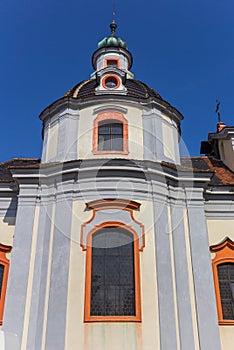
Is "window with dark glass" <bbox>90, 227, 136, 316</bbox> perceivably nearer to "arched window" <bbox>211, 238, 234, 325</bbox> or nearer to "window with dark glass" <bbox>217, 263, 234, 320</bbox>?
"arched window" <bbox>211, 238, 234, 325</bbox>

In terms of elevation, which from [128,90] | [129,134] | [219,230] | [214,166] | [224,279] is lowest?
[224,279]

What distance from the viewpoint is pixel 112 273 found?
36.5ft

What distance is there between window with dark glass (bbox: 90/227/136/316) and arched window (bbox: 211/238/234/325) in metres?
2.85

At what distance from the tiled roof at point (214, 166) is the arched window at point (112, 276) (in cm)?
540

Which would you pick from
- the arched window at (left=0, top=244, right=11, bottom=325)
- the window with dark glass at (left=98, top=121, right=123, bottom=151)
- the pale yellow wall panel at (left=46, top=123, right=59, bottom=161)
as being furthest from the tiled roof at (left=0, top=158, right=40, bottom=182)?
the window with dark glass at (left=98, top=121, right=123, bottom=151)

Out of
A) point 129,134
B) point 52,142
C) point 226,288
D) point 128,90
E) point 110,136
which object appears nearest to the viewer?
point 226,288

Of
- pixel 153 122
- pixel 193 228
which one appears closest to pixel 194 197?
pixel 193 228

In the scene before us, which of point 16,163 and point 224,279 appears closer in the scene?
point 224,279

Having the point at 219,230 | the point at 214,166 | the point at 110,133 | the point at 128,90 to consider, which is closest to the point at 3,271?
the point at 110,133

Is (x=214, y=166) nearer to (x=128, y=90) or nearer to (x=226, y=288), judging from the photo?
(x=128, y=90)

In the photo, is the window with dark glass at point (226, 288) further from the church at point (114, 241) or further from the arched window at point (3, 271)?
the arched window at point (3, 271)

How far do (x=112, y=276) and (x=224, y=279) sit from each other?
373 centimetres

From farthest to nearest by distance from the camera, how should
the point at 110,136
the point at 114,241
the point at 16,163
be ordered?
the point at 16,163 < the point at 110,136 < the point at 114,241

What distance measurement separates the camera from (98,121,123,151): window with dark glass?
14.0m
